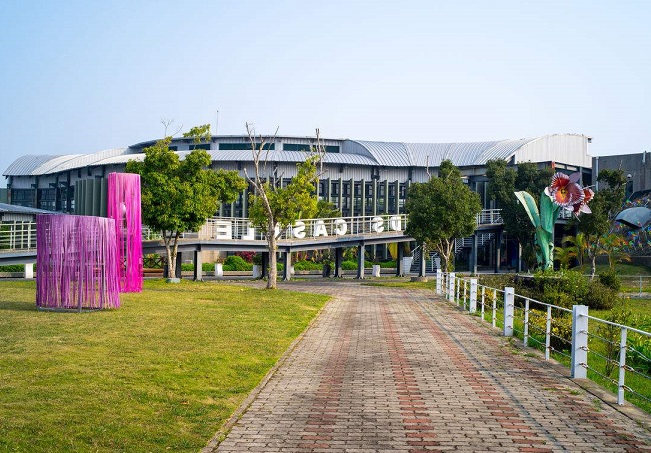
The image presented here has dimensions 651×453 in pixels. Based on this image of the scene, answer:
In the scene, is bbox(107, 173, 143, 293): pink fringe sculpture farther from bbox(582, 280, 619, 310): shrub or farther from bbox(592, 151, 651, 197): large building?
bbox(592, 151, 651, 197): large building

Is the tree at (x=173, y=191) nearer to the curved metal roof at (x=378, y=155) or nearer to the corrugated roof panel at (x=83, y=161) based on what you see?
the curved metal roof at (x=378, y=155)

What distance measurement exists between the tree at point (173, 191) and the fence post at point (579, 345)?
27483 mm

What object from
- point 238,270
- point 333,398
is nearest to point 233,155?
point 238,270

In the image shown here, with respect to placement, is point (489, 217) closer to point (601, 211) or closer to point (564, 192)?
point (601, 211)

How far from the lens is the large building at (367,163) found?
240ft

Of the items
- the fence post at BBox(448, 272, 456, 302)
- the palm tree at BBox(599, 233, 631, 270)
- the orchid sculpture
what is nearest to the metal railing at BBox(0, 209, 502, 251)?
the fence post at BBox(448, 272, 456, 302)

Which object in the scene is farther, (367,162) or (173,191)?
(367,162)

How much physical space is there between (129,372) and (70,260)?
389 inches

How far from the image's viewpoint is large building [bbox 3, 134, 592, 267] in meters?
73.0

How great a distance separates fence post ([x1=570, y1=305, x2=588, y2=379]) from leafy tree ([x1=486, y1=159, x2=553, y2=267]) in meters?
44.2

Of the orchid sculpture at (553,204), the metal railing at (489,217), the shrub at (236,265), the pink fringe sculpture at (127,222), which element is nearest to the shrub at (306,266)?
the shrub at (236,265)

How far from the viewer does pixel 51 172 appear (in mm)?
83625

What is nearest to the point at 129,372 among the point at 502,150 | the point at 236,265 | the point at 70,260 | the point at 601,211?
the point at 70,260

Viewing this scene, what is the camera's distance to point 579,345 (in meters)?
11.5
